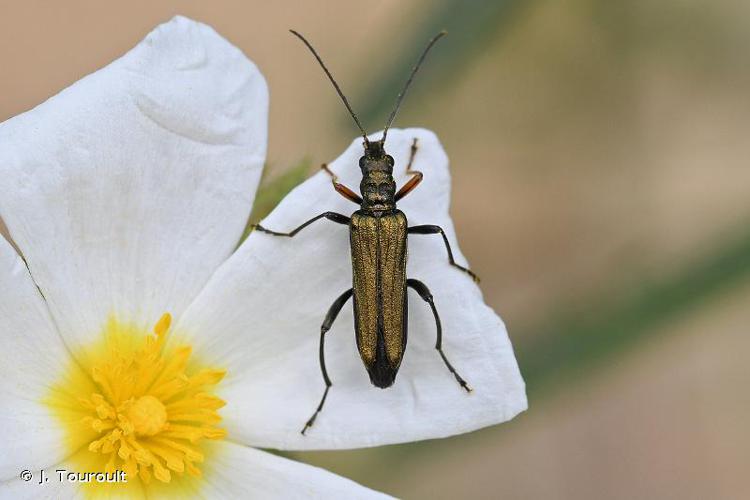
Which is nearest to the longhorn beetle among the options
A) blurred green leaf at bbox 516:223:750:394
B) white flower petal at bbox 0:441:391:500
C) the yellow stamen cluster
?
white flower petal at bbox 0:441:391:500

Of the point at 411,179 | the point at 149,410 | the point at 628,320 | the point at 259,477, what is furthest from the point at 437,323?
the point at 628,320

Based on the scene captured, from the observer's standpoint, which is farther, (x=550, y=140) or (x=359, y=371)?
(x=550, y=140)

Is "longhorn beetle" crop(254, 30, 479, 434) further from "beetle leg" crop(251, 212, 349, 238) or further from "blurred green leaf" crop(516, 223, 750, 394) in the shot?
"blurred green leaf" crop(516, 223, 750, 394)

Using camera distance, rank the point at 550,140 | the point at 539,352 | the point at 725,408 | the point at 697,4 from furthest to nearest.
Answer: the point at 725,408, the point at 550,140, the point at 697,4, the point at 539,352

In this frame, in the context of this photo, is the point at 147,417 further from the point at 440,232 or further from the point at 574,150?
the point at 574,150

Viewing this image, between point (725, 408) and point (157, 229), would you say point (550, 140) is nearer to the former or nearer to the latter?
point (725, 408)

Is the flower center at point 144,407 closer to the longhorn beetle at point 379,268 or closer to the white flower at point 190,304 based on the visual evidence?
the white flower at point 190,304

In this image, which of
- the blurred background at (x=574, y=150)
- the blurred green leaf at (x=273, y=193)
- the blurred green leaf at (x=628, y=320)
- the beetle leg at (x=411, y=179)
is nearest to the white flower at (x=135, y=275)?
the blurred green leaf at (x=273, y=193)

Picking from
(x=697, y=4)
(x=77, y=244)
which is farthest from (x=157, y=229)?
(x=697, y=4)

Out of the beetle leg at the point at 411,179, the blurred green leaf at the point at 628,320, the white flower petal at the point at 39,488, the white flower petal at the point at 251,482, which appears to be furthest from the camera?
the blurred green leaf at the point at 628,320
